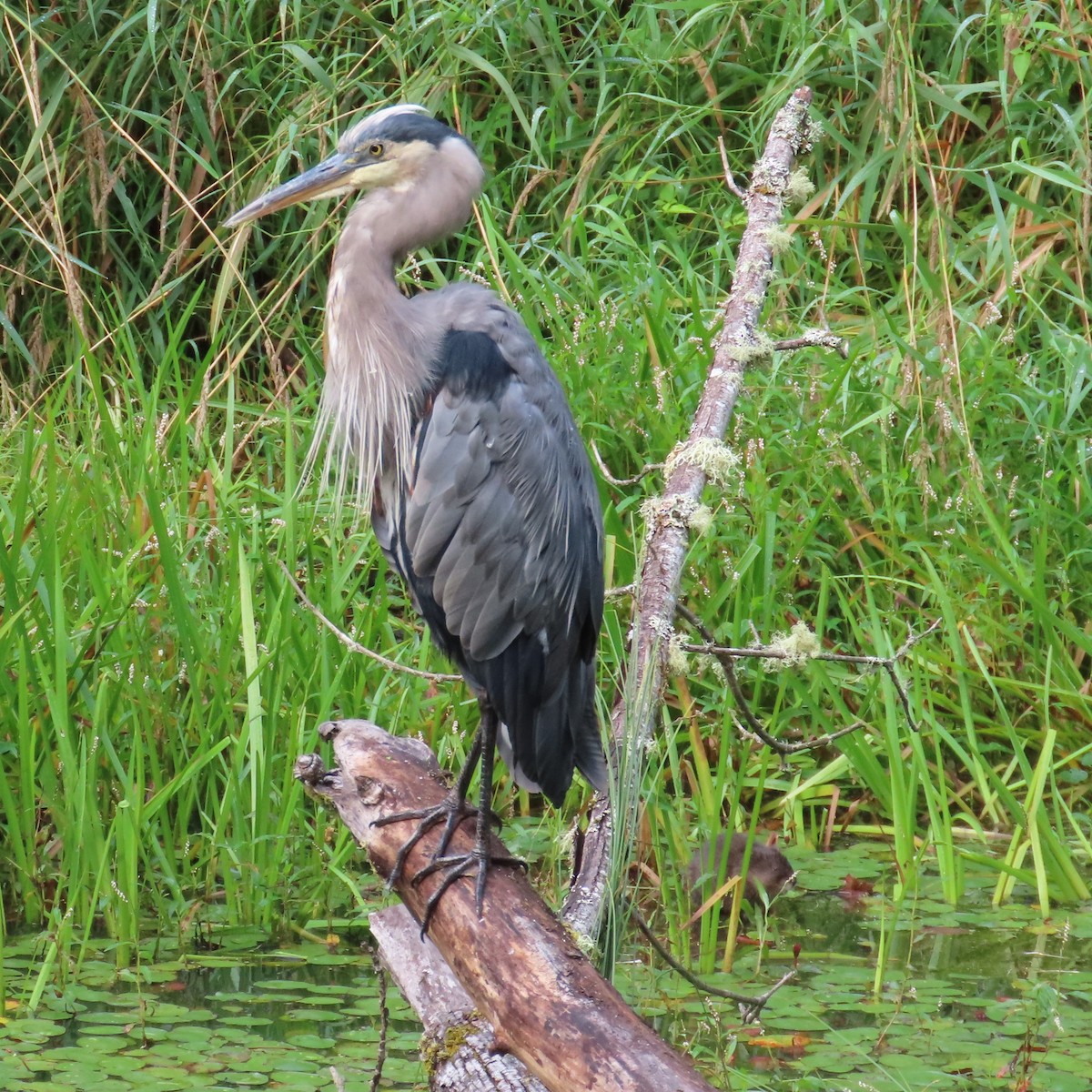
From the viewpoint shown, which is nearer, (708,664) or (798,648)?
(798,648)

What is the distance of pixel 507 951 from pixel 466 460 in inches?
33.0

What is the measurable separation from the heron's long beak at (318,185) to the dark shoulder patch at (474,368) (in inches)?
14.5

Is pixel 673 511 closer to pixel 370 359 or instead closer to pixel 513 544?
pixel 513 544

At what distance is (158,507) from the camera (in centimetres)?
304

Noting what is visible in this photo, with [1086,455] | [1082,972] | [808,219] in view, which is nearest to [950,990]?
[1082,972]

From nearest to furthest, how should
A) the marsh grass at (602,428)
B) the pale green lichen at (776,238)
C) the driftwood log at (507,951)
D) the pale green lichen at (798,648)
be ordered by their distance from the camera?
the driftwood log at (507,951), the pale green lichen at (798,648), the pale green lichen at (776,238), the marsh grass at (602,428)

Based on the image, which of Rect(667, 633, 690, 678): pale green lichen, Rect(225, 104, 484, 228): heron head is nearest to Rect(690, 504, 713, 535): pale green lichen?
Rect(667, 633, 690, 678): pale green lichen

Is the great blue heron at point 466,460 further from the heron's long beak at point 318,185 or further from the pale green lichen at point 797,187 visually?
the pale green lichen at point 797,187

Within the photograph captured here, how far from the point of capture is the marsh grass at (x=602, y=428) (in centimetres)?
312

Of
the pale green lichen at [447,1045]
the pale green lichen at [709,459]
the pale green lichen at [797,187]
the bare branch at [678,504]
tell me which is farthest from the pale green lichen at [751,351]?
the pale green lichen at [447,1045]

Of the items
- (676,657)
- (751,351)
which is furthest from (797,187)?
(676,657)

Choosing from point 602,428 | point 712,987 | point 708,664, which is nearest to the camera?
point 712,987

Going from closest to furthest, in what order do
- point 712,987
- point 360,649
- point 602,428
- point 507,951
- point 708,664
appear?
point 507,951
point 712,987
point 360,649
point 708,664
point 602,428

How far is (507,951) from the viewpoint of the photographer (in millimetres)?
2104
